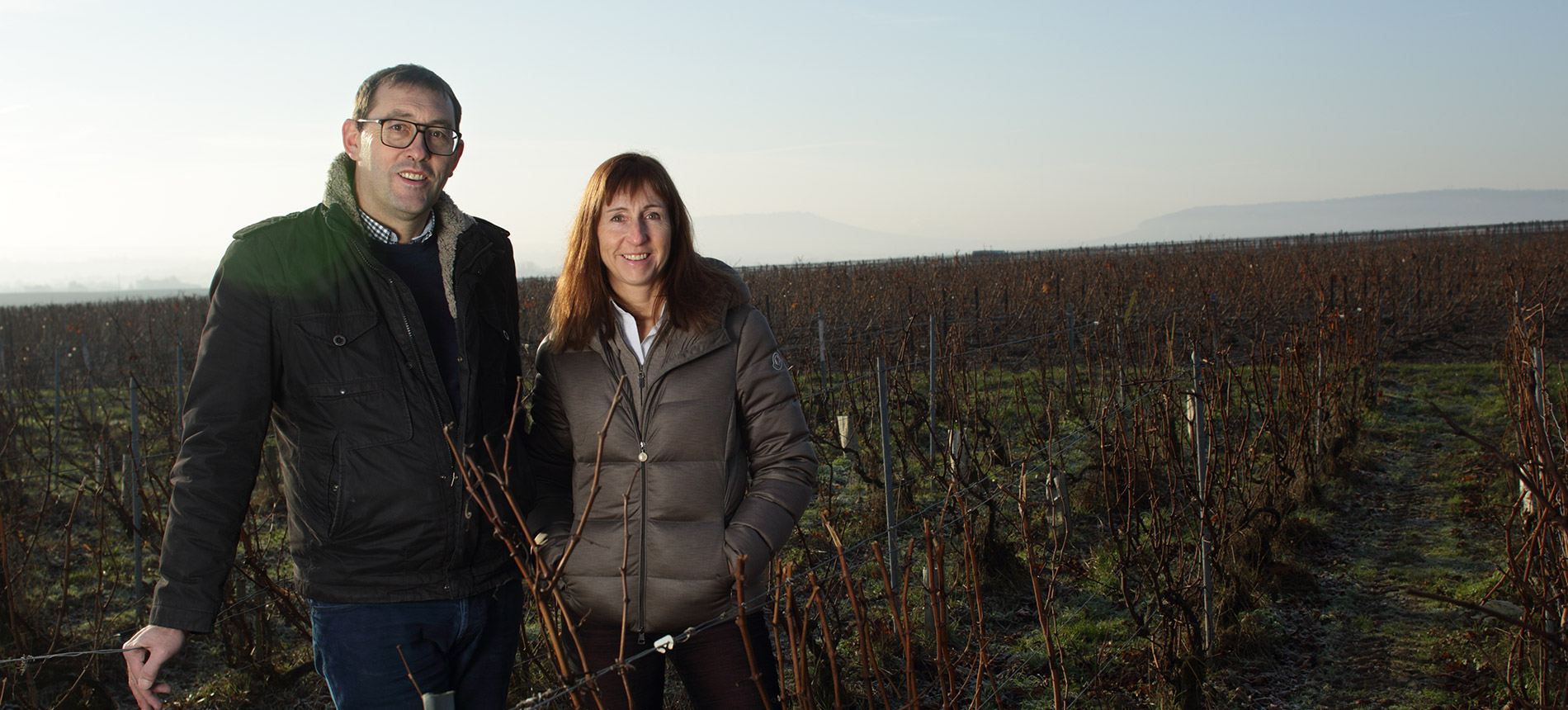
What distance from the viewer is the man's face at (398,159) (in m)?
1.48

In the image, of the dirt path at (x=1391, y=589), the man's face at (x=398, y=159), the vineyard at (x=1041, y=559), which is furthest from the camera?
the dirt path at (x=1391, y=589)

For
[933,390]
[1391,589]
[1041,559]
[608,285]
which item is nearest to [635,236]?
[608,285]

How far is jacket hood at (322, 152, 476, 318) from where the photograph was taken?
58.3 inches

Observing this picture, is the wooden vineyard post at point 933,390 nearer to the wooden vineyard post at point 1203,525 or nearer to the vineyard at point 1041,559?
the vineyard at point 1041,559

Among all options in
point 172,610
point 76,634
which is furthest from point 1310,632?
point 76,634

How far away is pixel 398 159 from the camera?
1.48m

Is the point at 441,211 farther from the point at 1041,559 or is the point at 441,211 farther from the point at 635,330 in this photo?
the point at 1041,559

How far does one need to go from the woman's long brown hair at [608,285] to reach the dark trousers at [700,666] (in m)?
0.51

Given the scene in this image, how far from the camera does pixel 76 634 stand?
3.98 meters

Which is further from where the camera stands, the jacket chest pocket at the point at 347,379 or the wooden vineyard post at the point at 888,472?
the wooden vineyard post at the point at 888,472

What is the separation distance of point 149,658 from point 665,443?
0.76 m

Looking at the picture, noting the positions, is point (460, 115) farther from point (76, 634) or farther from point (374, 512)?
point (76, 634)

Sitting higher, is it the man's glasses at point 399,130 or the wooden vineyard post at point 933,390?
the man's glasses at point 399,130

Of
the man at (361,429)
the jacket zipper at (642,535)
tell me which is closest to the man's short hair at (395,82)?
the man at (361,429)
